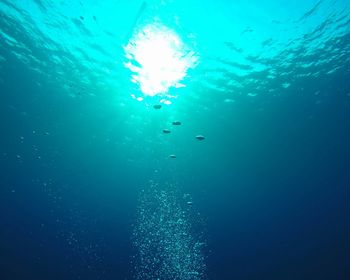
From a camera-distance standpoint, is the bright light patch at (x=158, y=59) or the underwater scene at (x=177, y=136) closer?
the underwater scene at (x=177, y=136)

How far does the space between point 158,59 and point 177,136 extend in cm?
1065

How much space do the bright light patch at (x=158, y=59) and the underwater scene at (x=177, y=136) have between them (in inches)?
3.4

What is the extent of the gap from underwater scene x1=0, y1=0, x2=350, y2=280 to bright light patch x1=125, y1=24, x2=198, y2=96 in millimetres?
85

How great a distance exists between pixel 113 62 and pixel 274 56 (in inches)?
351

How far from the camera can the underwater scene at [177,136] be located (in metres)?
12.6

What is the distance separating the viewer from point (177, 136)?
78.5 ft

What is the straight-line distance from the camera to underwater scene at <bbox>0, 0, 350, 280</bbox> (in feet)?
41.3

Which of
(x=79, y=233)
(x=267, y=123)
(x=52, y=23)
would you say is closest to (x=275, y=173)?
(x=267, y=123)

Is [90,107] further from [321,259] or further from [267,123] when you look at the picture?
[321,259]

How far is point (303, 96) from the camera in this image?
57.0ft

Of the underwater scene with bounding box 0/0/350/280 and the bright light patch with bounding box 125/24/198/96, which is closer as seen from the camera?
the underwater scene with bounding box 0/0/350/280

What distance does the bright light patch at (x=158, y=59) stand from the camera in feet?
41.9

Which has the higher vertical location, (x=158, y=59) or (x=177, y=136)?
(x=158, y=59)

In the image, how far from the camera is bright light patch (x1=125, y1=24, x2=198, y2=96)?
12.8 metres
